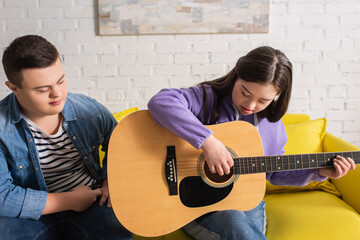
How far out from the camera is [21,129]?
1282mm

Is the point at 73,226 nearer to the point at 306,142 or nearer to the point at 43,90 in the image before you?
the point at 43,90

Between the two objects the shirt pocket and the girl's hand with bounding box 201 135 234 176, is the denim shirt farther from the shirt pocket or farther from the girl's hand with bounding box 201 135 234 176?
the girl's hand with bounding box 201 135 234 176

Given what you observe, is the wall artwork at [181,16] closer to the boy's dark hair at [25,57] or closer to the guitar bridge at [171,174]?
the boy's dark hair at [25,57]

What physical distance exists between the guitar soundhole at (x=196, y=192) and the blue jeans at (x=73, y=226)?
294mm

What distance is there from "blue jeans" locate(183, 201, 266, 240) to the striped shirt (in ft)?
1.79

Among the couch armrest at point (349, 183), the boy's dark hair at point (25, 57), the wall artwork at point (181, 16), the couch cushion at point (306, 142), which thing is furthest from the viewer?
the wall artwork at point (181, 16)

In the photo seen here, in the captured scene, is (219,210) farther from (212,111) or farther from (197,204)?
(212,111)

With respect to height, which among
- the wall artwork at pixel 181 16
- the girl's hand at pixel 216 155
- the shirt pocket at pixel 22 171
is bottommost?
the shirt pocket at pixel 22 171

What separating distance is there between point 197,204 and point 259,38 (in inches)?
57.4

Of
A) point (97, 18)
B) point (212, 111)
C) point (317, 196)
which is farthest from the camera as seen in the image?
point (97, 18)

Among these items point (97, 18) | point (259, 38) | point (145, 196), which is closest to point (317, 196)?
point (145, 196)

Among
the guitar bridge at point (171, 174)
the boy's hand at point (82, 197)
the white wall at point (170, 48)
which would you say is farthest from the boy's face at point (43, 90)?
the white wall at point (170, 48)

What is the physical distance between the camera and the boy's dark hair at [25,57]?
3.73 ft

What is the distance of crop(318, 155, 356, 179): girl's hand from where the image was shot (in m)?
1.31
